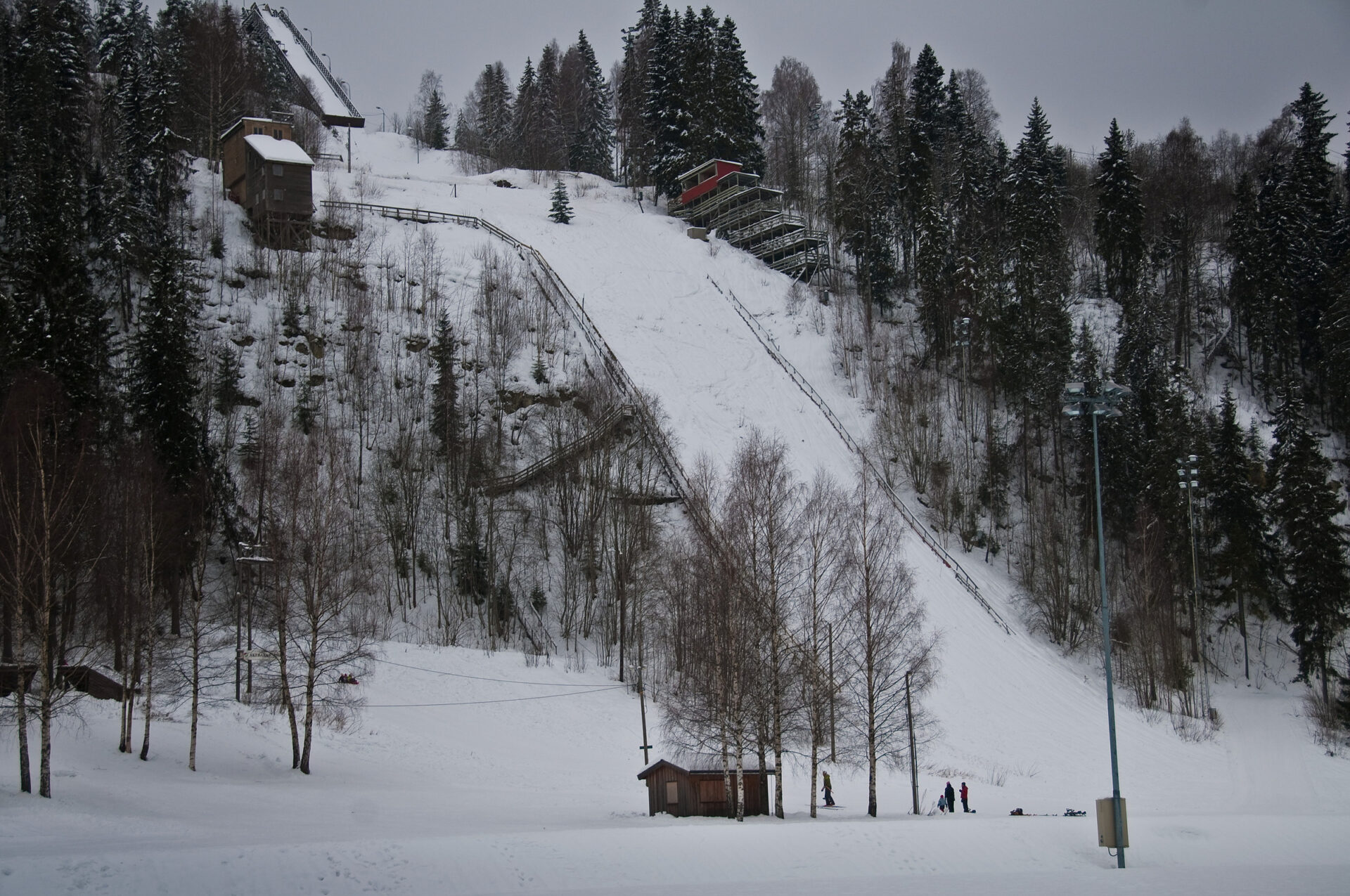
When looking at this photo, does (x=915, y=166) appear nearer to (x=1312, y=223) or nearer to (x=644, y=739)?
(x=1312, y=223)

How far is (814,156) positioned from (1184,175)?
105 ft

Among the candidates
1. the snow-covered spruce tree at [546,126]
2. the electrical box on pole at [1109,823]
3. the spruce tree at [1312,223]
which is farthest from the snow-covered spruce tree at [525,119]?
the electrical box on pole at [1109,823]

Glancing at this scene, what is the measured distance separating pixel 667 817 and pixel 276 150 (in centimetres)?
5140

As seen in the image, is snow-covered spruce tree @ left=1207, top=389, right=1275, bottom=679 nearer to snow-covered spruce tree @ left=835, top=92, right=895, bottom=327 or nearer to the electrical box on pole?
snow-covered spruce tree @ left=835, top=92, right=895, bottom=327

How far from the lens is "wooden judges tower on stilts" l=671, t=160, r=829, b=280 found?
A: 69.6m

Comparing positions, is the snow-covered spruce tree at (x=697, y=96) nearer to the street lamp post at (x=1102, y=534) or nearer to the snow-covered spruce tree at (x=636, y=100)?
the snow-covered spruce tree at (x=636, y=100)

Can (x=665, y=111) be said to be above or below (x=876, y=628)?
above

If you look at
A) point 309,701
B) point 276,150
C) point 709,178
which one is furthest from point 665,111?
point 309,701

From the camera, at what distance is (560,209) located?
73.4m

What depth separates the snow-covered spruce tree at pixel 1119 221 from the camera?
62.3 metres

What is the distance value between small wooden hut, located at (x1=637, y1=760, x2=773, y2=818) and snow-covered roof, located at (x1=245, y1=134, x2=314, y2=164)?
4903cm

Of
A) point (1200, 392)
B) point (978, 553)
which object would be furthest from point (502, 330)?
point (1200, 392)

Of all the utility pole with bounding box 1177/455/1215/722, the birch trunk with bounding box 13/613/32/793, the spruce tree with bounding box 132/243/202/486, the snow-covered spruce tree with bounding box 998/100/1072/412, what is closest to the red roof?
the snow-covered spruce tree with bounding box 998/100/1072/412

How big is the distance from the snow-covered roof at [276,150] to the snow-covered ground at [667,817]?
21349 mm
